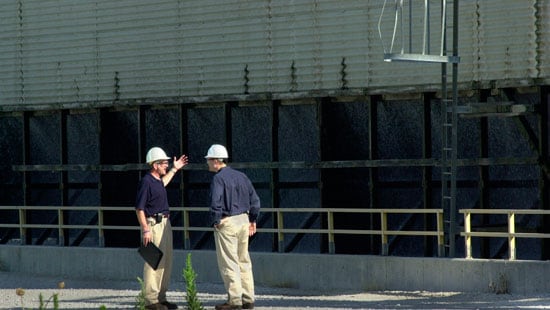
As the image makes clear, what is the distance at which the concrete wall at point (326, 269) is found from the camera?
19.5 metres

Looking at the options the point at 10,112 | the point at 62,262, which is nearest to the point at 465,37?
the point at 62,262

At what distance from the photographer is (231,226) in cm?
1636

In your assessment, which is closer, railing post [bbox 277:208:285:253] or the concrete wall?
the concrete wall

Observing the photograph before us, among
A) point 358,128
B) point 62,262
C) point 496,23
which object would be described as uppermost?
point 496,23

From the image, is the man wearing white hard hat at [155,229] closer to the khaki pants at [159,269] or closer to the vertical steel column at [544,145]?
the khaki pants at [159,269]

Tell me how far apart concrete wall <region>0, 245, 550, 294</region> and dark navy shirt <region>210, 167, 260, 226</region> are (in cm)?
461

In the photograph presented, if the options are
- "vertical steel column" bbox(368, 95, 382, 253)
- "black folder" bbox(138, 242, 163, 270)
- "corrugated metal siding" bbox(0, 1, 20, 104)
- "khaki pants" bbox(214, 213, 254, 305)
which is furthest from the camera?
"corrugated metal siding" bbox(0, 1, 20, 104)

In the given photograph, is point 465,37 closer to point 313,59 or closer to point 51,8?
point 313,59

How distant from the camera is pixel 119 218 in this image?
28.2 meters

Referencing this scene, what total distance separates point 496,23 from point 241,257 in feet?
24.4

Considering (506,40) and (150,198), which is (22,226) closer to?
(506,40)

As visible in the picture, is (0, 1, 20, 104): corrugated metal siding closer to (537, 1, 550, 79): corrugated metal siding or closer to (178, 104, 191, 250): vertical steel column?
(178, 104, 191, 250): vertical steel column

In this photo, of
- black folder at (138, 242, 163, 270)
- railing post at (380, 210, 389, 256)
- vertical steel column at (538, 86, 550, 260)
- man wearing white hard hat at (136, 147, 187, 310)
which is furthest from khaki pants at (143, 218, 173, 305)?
vertical steel column at (538, 86, 550, 260)

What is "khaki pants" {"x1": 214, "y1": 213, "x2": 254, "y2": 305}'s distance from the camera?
1623 cm
